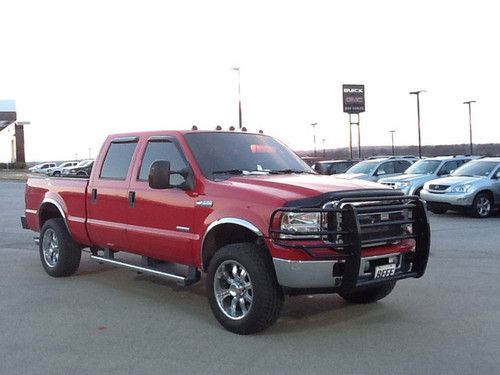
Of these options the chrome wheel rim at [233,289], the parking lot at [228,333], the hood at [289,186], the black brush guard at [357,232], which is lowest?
the parking lot at [228,333]

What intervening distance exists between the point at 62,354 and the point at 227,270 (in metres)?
1.70

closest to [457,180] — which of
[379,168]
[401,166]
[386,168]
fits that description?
[379,168]

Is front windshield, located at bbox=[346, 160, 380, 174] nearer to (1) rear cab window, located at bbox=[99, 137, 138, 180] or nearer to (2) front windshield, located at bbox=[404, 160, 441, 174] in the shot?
(2) front windshield, located at bbox=[404, 160, 441, 174]

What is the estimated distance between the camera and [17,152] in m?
77.2

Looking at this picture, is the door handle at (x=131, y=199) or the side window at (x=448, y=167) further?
the side window at (x=448, y=167)

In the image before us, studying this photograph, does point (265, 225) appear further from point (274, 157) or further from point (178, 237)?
point (274, 157)

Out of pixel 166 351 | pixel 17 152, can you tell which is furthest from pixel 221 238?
pixel 17 152

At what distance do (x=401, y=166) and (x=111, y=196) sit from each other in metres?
16.9

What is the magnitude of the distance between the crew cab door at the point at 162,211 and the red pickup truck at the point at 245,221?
1 centimetres

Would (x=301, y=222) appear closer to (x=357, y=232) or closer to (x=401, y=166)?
(x=357, y=232)

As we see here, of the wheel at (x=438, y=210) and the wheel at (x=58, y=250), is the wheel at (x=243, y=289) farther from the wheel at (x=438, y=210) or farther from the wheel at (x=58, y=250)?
the wheel at (x=438, y=210)

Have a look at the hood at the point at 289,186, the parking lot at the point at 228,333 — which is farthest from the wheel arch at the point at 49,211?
the hood at the point at 289,186

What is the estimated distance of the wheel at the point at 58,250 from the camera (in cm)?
874

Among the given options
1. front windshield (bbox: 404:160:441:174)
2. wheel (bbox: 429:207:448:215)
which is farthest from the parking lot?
front windshield (bbox: 404:160:441:174)
